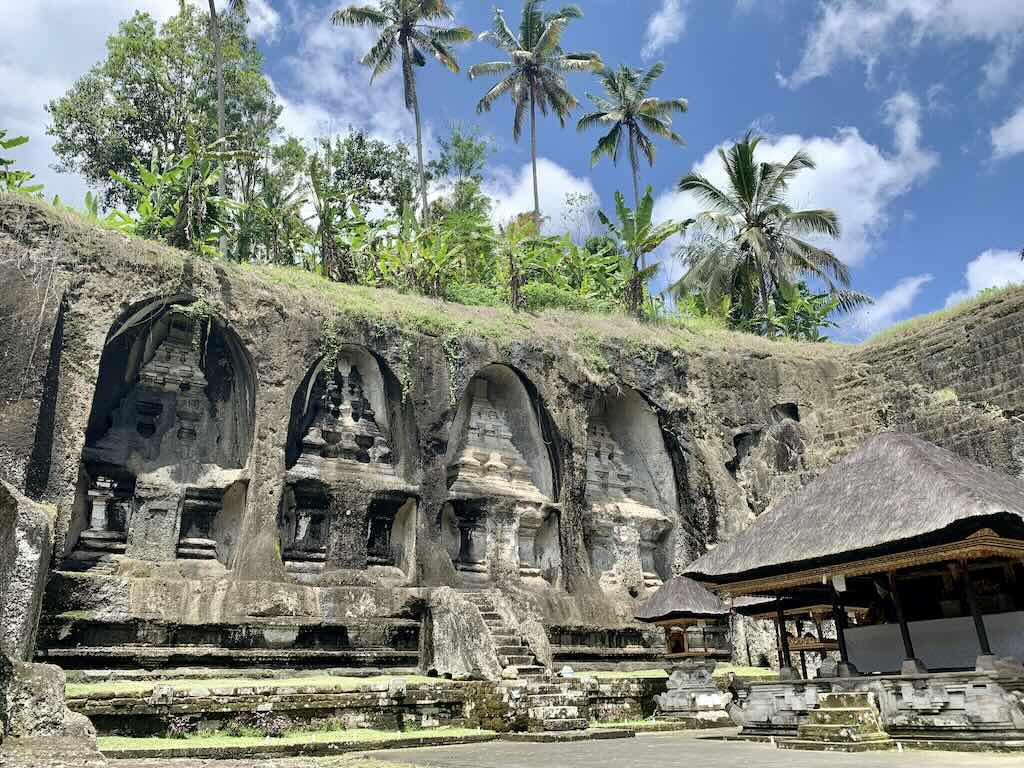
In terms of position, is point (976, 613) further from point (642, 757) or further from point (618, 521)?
point (618, 521)

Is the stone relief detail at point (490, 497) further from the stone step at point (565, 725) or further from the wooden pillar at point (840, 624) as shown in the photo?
the wooden pillar at point (840, 624)

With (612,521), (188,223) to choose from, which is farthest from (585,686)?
(188,223)

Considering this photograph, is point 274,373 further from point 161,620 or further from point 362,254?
point 362,254

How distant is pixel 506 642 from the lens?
1452 cm

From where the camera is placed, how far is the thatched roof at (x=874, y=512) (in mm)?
9508

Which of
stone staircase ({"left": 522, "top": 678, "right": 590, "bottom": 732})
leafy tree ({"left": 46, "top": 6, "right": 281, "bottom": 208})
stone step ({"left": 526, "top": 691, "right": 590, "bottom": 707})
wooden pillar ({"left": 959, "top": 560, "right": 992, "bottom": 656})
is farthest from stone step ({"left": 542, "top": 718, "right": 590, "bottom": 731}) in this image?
leafy tree ({"left": 46, "top": 6, "right": 281, "bottom": 208})

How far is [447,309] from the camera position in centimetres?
2134

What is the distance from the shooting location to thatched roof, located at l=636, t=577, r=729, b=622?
15.3m

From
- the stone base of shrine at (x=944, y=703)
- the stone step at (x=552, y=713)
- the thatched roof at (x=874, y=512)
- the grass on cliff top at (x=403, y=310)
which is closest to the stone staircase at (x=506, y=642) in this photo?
the stone step at (x=552, y=713)

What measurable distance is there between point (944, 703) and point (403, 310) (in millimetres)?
13502

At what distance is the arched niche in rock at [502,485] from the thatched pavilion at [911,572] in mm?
8131

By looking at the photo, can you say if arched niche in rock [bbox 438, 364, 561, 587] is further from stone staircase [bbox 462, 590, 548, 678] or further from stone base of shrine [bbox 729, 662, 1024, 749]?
stone base of shrine [bbox 729, 662, 1024, 749]

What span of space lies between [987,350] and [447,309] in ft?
41.9

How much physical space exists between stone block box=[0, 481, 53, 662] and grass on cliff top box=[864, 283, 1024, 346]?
20.2 meters
